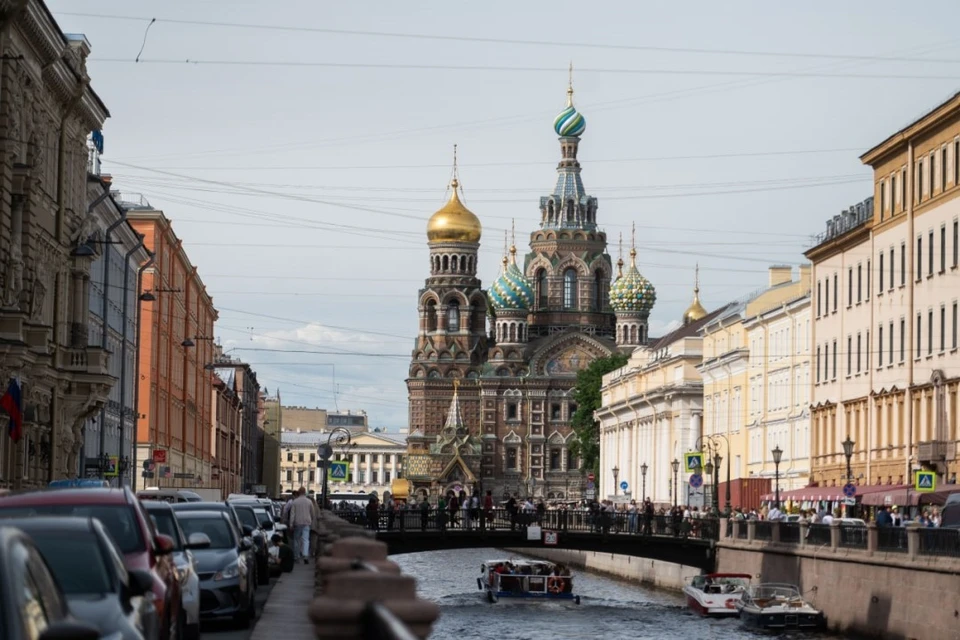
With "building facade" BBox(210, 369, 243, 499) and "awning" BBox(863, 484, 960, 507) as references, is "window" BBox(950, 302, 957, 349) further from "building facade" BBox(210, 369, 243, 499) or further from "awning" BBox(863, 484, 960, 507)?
"building facade" BBox(210, 369, 243, 499)

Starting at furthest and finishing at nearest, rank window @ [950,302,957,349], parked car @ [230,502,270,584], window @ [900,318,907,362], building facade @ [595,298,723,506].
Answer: building facade @ [595,298,723,506] < window @ [900,318,907,362] < window @ [950,302,957,349] < parked car @ [230,502,270,584]

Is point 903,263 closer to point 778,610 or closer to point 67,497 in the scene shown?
point 778,610

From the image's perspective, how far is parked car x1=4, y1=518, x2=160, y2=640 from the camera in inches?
505

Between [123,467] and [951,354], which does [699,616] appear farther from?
[123,467]

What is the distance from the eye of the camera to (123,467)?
62469 millimetres

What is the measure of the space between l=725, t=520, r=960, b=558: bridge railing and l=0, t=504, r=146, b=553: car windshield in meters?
25.9

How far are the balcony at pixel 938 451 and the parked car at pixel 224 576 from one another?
39.1 m

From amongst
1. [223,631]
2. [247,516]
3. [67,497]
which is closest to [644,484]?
[247,516]

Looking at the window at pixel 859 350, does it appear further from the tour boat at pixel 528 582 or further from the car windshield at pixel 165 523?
the car windshield at pixel 165 523

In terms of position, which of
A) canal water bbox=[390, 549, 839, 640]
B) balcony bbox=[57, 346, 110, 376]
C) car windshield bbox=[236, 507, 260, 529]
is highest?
balcony bbox=[57, 346, 110, 376]

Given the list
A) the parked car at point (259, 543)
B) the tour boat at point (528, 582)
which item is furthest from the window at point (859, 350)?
the parked car at point (259, 543)

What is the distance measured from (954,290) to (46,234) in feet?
93.0

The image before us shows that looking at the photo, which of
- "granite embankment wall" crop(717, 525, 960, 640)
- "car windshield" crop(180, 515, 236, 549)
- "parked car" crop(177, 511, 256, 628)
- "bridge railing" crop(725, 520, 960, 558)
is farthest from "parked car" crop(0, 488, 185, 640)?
"bridge railing" crop(725, 520, 960, 558)

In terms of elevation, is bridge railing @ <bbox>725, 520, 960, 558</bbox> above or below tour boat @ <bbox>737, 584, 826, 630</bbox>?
above
